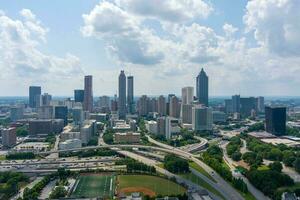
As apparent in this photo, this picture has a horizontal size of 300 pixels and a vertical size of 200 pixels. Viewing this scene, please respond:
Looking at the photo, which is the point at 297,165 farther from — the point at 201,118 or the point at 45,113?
the point at 45,113

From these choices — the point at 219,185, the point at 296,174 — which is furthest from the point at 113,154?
the point at 296,174

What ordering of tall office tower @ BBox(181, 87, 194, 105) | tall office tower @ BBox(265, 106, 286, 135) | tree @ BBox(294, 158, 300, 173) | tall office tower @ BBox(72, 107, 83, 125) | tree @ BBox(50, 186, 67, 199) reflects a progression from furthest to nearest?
tall office tower @ BBox(181, 87, 194, 105)
tall office tower @ BBox(72, 107, 83, 125)
tall office tower @ BBox(265, 106, 286, 135)
tree @ BBox(294, 158, 300, 173)
tree @ BBox(50, 186, 67, 199)

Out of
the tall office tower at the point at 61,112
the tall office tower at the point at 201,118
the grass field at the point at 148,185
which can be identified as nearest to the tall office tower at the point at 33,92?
the tall office tower at the point at 61,112

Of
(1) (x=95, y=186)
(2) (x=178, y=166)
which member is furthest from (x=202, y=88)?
(1) (x=95, y=186)

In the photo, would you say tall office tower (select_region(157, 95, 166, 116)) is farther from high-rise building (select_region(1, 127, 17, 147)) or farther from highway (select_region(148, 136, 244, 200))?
highway (select_region(148, 136, 244, 200))

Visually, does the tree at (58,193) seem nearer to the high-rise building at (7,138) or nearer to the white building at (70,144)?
the white building at (70,144)

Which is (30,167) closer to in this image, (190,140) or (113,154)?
(113,154)

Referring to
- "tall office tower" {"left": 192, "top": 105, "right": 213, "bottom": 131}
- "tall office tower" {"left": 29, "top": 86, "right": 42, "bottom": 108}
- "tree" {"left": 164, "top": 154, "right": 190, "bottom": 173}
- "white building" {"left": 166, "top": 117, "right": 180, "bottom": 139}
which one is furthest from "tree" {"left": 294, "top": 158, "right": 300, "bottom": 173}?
"tall office tower" {"left": 29, "top": 86, "right": 42, "bottom": 108}
